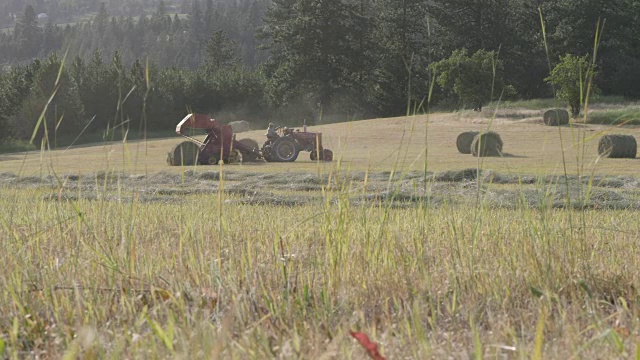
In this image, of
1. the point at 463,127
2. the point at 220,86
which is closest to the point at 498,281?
the point at 463,127

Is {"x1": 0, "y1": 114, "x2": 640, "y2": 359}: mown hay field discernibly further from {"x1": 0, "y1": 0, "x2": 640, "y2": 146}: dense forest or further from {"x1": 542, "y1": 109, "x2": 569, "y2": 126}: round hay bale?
{"x1": 0, "y1": 0, "x2": 640, "y2": 146}: dense forest

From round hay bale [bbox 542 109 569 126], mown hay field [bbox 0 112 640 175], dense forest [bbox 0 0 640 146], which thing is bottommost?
mown hay field [bbox 0 112 640 175]

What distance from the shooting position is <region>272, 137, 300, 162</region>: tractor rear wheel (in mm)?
24266

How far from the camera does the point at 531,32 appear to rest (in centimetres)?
6078

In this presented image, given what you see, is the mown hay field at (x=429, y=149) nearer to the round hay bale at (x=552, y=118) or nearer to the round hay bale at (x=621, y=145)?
the round hay bale at (x=552, y=118)

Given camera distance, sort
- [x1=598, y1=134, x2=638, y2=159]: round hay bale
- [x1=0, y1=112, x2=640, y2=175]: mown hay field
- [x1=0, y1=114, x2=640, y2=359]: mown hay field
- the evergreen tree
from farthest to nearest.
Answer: the evergreen tree < [x1=598, y1=134, x2=638, y2=159]: round hay bale < [x1=0, y1=112, x2=640, y2=175]: mown hay field < [x1=0, y1=114, x2=640, y2=359]: mown hay field

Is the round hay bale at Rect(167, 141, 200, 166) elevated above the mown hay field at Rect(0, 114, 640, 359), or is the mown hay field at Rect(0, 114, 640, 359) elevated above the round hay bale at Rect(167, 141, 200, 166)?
the mown hay field at Rect(0, 114, 640, 359)

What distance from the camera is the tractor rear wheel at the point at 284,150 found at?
24.3 metres

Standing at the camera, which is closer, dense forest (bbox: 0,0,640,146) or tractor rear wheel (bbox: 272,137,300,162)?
tractor rear wheel (bbox: 272,137,300,162)

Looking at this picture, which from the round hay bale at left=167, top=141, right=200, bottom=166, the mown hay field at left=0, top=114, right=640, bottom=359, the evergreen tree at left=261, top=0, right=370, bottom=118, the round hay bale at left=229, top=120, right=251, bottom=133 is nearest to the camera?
the mown hay field at left=0, top=114, right=640, bottom=359

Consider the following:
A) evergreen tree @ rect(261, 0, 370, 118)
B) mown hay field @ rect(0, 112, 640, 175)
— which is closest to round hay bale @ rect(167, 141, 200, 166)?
mown hay field @ rect(0, 112, 640, 175)

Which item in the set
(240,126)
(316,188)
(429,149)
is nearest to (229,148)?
(429,149)

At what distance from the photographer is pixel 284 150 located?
24.4m

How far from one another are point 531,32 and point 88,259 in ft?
197
